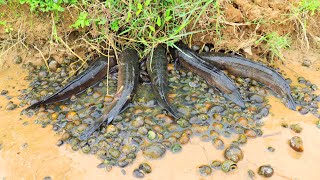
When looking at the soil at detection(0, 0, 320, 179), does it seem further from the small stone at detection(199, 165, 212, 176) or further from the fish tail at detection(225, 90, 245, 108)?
the fish tail at detection(225, 90, 245, 108)

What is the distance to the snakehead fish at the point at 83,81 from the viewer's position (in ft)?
14.8

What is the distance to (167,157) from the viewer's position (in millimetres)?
3855

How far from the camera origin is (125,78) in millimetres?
4633

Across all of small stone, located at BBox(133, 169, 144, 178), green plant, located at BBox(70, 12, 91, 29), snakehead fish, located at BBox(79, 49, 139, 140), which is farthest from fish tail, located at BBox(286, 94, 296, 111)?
green plant, located at BBox(70, 12, 91, 29)

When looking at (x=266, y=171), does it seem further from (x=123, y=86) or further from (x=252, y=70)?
(x=123, y=86)

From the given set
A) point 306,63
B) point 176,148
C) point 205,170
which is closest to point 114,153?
point 176,148

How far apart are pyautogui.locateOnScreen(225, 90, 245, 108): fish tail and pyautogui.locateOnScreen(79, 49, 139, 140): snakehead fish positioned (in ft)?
4.33

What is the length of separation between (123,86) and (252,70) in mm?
1916

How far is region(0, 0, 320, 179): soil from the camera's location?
12.2 feet

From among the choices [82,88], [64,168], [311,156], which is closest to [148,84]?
[82,88]

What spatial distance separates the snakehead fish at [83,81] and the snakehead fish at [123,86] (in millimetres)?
256

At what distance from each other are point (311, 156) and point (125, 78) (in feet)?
8.38

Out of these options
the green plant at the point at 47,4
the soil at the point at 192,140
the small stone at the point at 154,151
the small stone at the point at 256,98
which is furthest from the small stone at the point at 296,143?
the green plant at the point at 47,4

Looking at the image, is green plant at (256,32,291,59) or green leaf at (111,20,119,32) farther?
green plant at (256,32,291,59)
